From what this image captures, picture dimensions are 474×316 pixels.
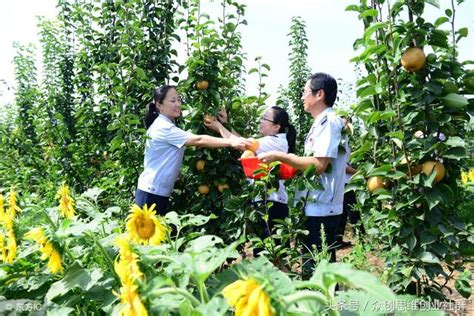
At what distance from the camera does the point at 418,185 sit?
84.4 inches

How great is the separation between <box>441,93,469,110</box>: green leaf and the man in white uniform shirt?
2.02 ft

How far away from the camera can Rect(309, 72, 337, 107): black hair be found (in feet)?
8.82

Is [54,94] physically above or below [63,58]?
below

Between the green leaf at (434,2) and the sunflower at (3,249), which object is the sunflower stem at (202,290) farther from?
the green leaf at (434,2)

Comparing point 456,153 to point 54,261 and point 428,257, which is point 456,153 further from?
point 54,261

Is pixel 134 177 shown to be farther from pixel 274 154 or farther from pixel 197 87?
pixel 274 154

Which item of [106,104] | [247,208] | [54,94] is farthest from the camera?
[54,94]

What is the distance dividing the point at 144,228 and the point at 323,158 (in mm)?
1186

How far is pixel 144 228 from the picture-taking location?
1.65m

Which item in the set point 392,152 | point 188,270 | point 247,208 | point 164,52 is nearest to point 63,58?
point 164,52

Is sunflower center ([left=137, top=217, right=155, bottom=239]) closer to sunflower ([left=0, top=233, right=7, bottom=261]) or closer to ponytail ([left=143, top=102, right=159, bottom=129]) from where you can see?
sunflower ([left=0, top=233, right=7, bottom=261])

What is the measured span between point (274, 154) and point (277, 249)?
1.86 ft

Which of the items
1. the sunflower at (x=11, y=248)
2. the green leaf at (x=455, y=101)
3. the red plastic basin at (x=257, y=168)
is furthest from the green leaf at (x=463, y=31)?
the sunflower at (x=11, y=248)

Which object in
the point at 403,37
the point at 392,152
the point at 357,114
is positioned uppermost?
the point at 403,37
